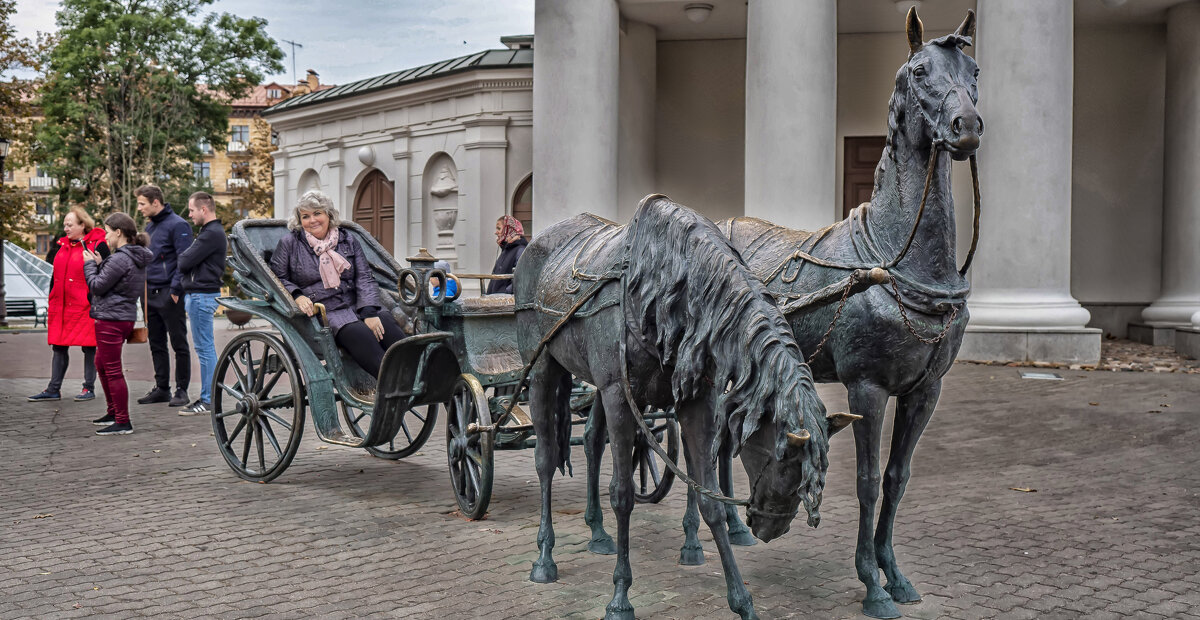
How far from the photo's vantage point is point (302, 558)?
492 cm

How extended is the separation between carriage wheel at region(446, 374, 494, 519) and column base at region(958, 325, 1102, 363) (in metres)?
9.16

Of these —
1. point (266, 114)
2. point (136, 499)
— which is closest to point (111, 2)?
point (266, 114)

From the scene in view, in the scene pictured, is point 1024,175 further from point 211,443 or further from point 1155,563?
point 211,443

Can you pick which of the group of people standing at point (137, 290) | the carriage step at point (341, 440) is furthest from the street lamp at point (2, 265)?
the carriage step at point (341, 440)

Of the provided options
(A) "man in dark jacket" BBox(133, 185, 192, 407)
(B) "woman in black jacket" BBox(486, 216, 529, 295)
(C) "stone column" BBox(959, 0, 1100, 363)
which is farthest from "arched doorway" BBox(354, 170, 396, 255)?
(C) "stone column" BBox(959, 0, 1100, 363)

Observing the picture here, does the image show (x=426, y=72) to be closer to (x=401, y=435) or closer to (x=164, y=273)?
(x=164, y=273)

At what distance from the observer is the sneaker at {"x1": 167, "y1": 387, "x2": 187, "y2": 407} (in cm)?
1022

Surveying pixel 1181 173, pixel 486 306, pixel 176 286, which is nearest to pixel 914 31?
pixel 486 306

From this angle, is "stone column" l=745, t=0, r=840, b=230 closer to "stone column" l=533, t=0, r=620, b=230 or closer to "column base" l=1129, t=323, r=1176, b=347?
"stone column" l=533, t=0, r=620, b=230

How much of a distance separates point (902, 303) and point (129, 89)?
127ft

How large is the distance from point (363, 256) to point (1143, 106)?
15171 millimetres

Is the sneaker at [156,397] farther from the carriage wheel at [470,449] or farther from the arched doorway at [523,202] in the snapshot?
the arched doorway at [523,202]

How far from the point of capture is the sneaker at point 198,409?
32.2 ft

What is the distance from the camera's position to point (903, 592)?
4.24 m
